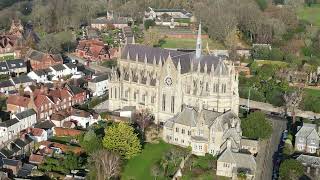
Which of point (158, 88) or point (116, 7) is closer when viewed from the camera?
point (158, 88)

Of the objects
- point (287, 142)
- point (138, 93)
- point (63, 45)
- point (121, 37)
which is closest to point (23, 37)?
point (63, 45)

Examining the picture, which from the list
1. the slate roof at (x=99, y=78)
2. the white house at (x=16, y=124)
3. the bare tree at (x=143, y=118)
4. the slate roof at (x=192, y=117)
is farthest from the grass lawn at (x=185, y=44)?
the slate roof at (x=192, y=117)

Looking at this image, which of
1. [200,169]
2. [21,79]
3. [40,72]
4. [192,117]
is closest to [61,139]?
[192,117]

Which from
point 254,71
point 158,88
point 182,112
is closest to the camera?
point 182,112

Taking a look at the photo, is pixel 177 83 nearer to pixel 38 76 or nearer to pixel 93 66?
pixel 38 76

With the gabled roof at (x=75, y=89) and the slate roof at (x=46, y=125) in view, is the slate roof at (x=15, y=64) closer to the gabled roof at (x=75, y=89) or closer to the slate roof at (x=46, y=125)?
the gabled roof at (x=75, y=89)

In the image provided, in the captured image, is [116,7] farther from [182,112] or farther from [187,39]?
[182,112]

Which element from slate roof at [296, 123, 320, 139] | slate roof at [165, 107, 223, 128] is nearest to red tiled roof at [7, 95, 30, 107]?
slate roof at [165, 107, 223, 128]
